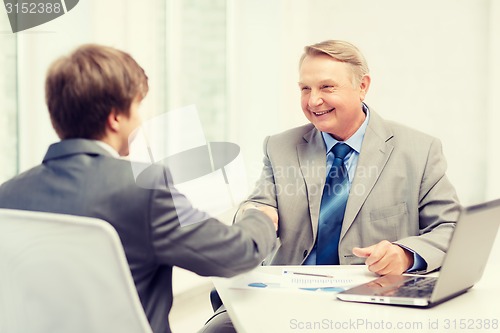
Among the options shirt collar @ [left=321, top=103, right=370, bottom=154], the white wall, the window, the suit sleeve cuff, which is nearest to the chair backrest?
the suit sleeve cuff

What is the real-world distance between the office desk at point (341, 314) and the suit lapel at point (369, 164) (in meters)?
0.57

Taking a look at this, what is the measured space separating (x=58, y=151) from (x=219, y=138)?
2891mm

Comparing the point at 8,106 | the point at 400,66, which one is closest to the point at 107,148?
the point at 8,106

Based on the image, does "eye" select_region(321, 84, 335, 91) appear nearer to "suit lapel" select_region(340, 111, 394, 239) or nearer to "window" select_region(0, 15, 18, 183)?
"suit lapel" select_region(340, 111, 394, 239)

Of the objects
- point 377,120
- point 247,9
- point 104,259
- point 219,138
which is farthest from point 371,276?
point 247,9

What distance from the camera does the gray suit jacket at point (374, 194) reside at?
2152 millimetres

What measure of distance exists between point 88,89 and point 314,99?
1.12 metres

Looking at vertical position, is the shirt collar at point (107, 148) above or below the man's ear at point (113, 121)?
below

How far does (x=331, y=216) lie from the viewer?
2.19m

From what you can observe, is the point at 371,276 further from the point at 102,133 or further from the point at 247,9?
the point at 247,9

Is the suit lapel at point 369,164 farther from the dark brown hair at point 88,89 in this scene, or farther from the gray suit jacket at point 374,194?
the dark brown hair at point 88,89

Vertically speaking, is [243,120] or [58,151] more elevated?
[58,151]

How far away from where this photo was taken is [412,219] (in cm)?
220

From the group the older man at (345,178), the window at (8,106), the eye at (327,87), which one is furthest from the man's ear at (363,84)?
the window at (8,106)
